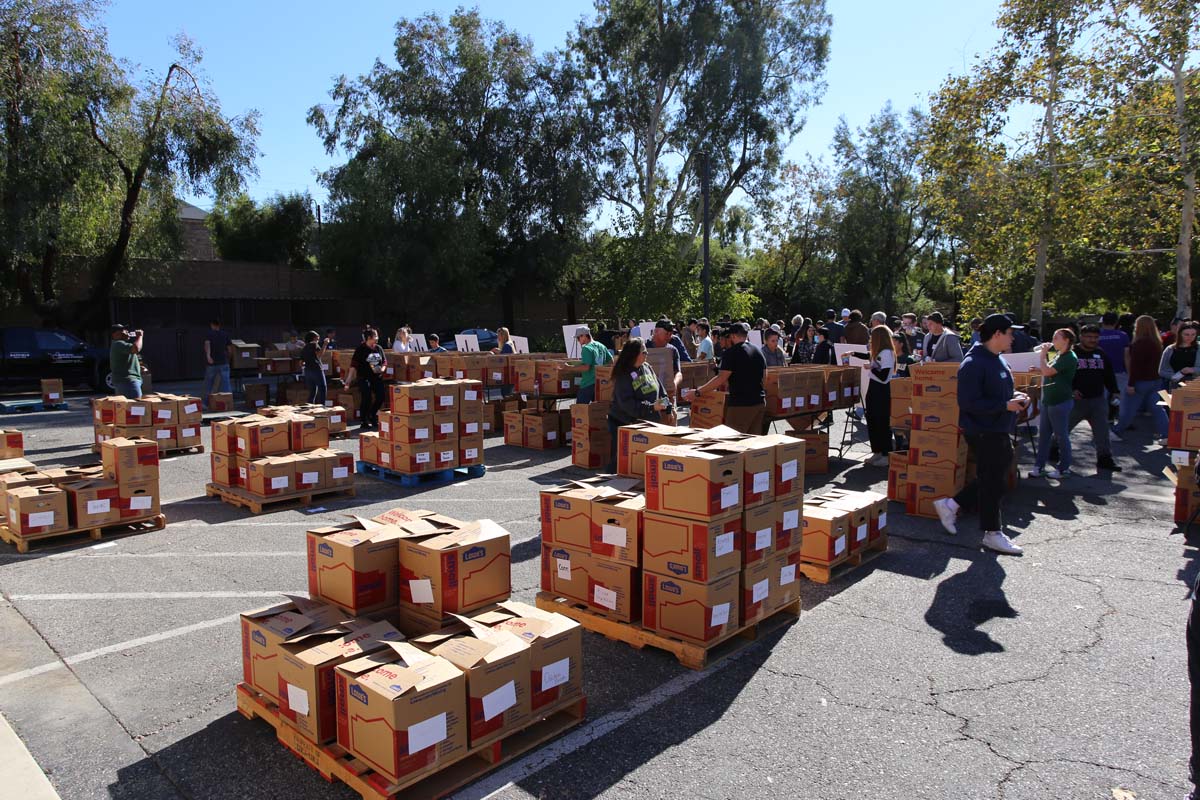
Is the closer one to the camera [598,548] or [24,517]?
[598,548]

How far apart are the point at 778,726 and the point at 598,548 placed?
1591 mm

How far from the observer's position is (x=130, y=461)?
7812 millimetres

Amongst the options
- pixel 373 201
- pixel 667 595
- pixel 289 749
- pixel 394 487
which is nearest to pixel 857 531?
pixel 667 595

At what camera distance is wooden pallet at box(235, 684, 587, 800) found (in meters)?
3.41

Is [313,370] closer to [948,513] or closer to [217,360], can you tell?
[217,360]

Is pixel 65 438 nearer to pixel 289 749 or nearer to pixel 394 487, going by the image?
pixel 394 487

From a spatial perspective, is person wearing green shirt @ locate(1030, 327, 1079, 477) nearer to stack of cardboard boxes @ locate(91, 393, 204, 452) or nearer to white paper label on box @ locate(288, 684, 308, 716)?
white paper label on box @ locate(288, 684, 308, 716)

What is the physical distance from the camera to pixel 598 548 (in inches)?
202

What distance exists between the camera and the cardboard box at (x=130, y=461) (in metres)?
7.75

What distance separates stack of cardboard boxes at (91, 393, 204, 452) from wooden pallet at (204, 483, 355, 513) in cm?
198

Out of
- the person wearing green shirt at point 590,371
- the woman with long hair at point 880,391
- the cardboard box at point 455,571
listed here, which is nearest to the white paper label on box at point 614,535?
the cardboard box at point 455,571

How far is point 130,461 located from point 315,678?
17.8ft

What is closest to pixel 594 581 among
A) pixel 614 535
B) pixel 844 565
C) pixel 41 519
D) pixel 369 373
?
pixel 614 535

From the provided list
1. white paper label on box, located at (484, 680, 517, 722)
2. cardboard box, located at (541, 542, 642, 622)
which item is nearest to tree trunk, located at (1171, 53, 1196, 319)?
cardboard box, located at (541, 542, 642, 622)
